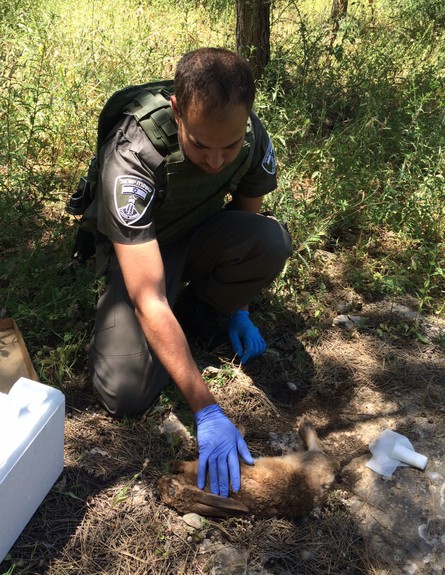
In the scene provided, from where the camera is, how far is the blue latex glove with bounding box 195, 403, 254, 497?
2.15 meters

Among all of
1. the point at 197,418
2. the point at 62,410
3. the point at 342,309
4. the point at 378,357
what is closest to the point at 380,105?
the point at 342,309

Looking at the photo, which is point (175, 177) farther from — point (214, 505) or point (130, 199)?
point (214, 505)

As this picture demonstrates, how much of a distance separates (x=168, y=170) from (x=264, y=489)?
1.35m

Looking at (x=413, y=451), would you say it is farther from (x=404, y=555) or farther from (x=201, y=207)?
(x=201, y=207)

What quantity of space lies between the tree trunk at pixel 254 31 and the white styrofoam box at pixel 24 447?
329 cm

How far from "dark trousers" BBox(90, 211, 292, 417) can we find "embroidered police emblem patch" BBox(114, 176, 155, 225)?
1.71 ft

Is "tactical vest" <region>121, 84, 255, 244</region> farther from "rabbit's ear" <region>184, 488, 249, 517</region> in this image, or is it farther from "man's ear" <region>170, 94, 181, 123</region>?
"rabbit's ear" <region>184, 488, 249, 517</region>

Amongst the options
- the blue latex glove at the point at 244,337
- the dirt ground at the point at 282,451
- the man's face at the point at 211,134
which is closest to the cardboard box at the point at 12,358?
the dirt ground at the point at 282,451

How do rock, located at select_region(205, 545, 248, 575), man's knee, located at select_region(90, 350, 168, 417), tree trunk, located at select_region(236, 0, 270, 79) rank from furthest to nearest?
1. tree trunk, located at select_region(236, 0, 270, 79)
2. man's knee, located at select_region(90, 350, 168, 417)
3. rock, located at select_region(205, 545, 248, 575)

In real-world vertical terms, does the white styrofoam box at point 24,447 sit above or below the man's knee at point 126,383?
above

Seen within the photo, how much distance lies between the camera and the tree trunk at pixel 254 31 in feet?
13.9

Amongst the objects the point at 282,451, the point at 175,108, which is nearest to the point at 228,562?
the point at 282,451

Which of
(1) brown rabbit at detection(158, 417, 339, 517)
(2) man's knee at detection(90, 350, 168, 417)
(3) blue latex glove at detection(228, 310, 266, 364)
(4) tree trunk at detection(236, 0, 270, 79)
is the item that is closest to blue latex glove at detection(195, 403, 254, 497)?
(1) brown rabbit at detection(158, 417, 339, 517)

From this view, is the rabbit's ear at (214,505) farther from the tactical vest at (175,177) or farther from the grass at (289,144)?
the tactical vest at (175,177)
